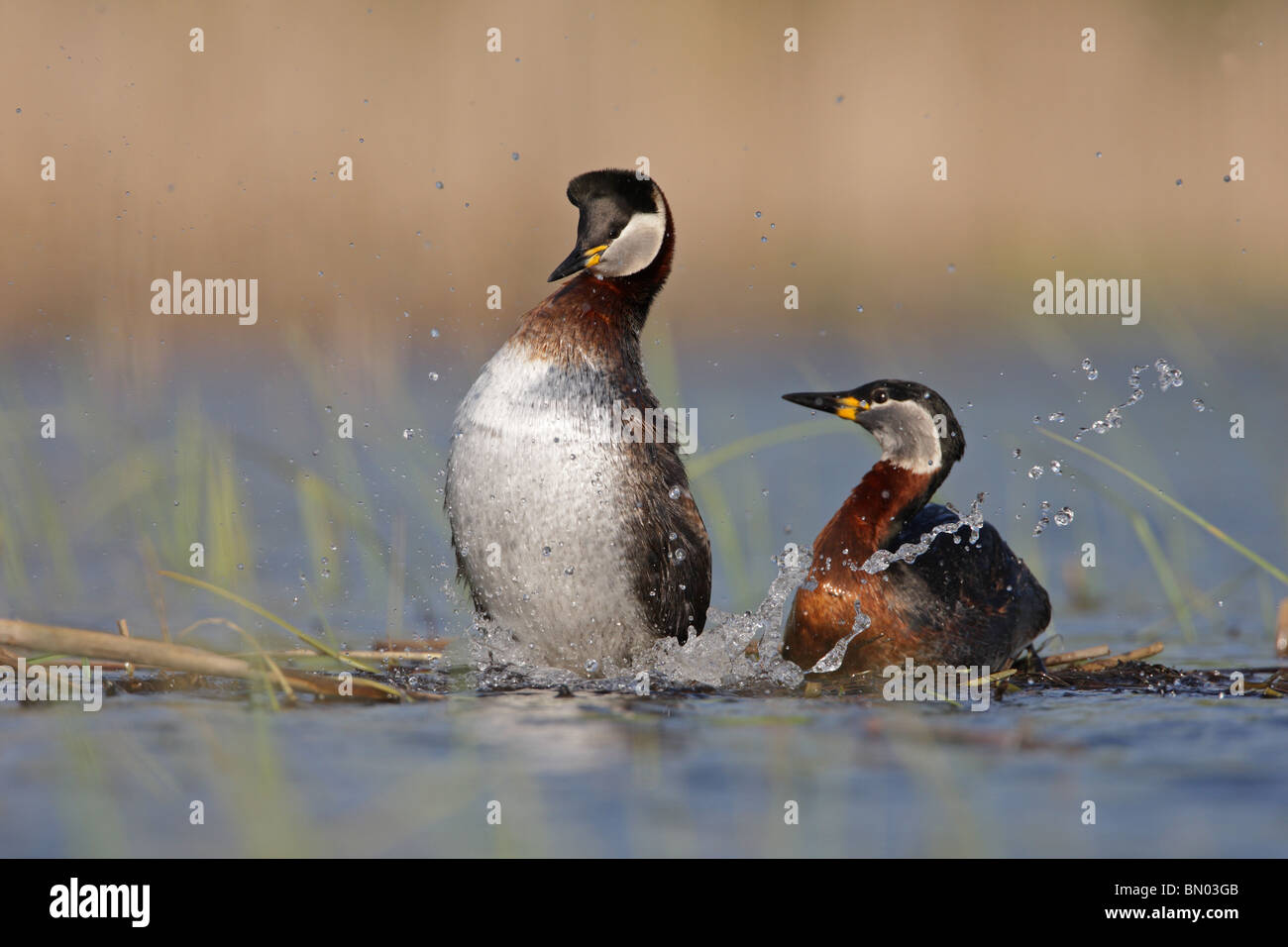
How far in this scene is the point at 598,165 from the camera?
13.4m

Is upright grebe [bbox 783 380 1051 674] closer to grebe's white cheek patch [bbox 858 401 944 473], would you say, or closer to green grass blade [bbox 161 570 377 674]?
grebe's white cheek patch [bbox 858 401 944 473]

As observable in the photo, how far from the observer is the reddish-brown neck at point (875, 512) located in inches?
254

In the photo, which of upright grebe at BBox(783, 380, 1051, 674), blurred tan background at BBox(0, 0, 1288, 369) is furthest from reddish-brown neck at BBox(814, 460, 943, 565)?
blurred tan background at BBox(0, 0, 1288, 369)

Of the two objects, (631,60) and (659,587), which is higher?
(631,60)

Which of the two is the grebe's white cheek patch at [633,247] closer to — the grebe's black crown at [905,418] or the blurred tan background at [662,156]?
the grebe's black crown at [905,418]

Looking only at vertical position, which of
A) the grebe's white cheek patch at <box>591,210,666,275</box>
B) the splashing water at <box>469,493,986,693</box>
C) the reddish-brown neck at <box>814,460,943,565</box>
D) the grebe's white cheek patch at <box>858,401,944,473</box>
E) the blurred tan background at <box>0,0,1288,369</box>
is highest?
the blurred tan background at <box>0,0,1288,369</box>

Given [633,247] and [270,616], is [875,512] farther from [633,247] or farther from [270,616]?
[270,616]

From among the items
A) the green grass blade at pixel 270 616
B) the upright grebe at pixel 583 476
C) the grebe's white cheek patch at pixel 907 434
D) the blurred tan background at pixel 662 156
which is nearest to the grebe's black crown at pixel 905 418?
the grebe's white cheek patch at pixel 907 434

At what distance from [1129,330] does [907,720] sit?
11722 mm

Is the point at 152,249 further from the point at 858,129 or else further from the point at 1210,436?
the point at 1210,436

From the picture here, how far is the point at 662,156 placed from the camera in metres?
14.3

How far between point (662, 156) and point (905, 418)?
821cm

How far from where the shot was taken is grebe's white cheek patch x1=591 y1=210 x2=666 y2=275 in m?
6.21

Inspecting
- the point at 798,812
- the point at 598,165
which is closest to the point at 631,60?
the point at 598,165
